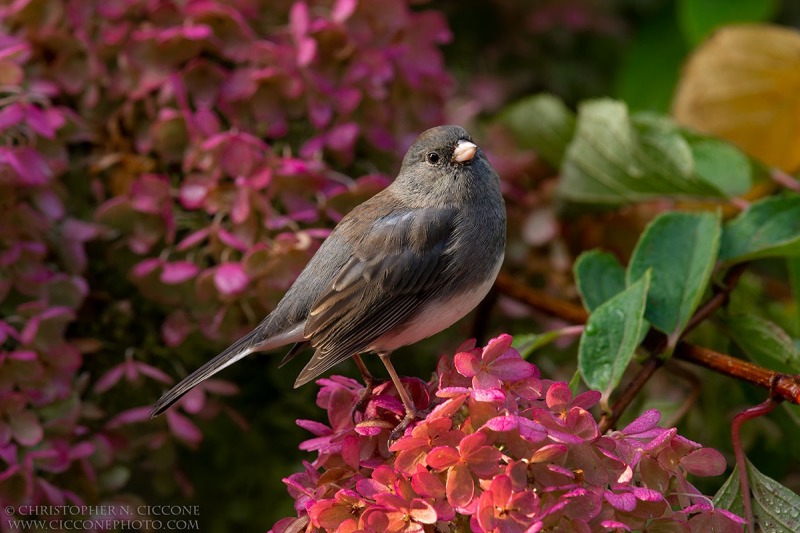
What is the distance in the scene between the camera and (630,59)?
1887mm

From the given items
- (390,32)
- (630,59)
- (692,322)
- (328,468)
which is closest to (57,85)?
(390,32)

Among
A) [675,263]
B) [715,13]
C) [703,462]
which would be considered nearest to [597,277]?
[675,263]

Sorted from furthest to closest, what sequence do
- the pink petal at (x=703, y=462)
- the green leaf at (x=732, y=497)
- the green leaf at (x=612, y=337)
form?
the green leaf at (x=612, y=337) < the green leaf at (x=732, y=497) < the pink petal at (x=703, y=462)

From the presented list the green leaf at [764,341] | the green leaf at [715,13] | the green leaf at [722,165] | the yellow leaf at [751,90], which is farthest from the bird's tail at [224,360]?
the green leaf at [715,13]

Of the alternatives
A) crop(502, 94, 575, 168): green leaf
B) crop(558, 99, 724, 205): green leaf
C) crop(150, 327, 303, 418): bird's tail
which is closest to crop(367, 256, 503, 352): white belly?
crop(150, 327, 303, 418): bird's tail

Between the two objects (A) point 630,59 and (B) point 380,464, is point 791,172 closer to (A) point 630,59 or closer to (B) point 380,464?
(A) point 630,59

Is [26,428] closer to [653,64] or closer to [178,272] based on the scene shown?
[178,272]

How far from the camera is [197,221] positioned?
4.33 ft

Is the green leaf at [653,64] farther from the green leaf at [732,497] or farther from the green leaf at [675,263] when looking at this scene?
the green leaf at [732,497]

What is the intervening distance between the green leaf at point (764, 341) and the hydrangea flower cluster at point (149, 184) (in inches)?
20.4

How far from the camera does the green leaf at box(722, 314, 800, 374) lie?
1.10 meters

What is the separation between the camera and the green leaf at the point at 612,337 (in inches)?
41.6

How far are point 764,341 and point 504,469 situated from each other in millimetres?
512

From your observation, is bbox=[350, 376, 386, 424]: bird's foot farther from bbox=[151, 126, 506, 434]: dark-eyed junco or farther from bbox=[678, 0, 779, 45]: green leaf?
bbox=[678, 0, 779, 45]: green leaf
